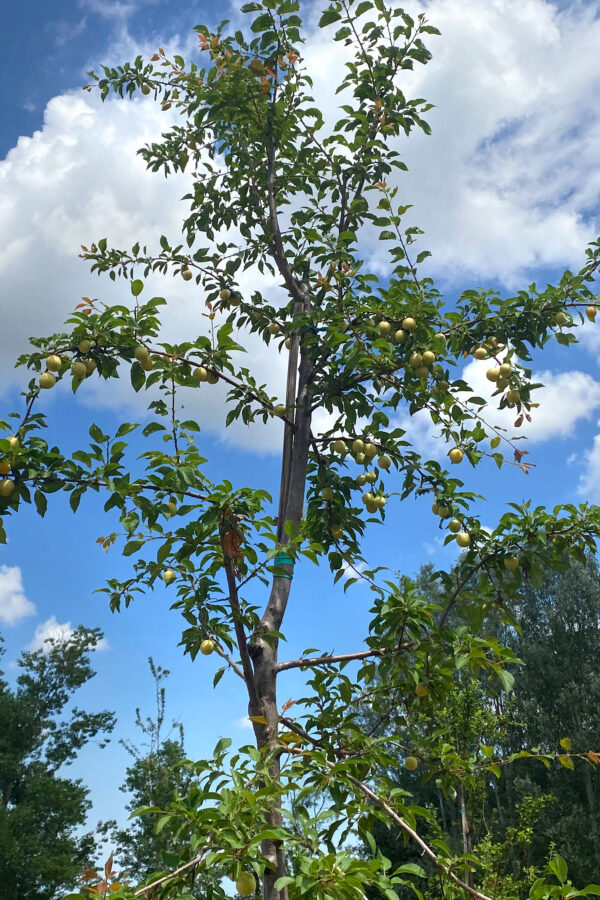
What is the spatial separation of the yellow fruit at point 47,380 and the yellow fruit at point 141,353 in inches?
12.2

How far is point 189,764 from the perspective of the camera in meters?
2.38

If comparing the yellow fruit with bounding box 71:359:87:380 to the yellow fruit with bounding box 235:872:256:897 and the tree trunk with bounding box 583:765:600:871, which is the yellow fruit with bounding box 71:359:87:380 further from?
the tree trunk with bounding box 583:765:600:871

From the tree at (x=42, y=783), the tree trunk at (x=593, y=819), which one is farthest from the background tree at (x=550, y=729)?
the tree at (x=42, y=783)

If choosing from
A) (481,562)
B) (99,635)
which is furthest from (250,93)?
(99,635)

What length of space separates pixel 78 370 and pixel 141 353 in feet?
0.75

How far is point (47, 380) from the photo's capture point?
8.27ft

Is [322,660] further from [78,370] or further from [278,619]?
[78,370]

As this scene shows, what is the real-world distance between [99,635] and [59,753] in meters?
3.81

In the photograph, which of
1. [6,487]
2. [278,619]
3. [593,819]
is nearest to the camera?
[6,487]

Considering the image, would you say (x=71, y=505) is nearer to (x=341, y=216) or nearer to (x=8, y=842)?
(x=341, y=216)

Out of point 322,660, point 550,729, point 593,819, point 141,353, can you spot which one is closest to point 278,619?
point 322,660

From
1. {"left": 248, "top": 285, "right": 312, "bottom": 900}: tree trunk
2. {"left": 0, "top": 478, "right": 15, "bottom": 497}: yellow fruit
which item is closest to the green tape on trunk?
{"left": 248, "top": 285, "right": 312, "bottom": 900}: tree trunk

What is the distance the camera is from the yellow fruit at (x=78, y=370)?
8.11ft

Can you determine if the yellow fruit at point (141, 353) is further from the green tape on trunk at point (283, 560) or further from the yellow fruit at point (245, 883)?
the yellow fruit at point (245, 883)
